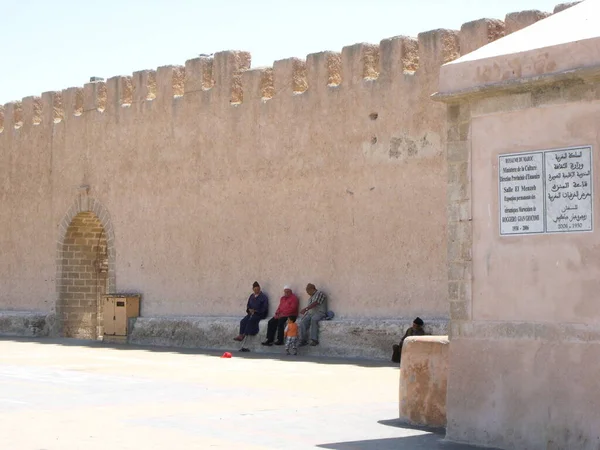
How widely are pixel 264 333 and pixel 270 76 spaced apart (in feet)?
12.2

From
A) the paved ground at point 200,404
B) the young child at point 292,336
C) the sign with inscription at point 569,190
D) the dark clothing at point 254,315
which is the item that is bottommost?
the paved ground at point 200,404

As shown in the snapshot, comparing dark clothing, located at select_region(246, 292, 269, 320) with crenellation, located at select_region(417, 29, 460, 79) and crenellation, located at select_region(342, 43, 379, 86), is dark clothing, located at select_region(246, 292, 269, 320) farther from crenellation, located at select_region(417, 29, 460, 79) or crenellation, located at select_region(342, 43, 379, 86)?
crenellation, located at select_region(417, 29, 460, 79)

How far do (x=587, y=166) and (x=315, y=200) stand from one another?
9.07 m

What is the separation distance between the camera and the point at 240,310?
17094 mm

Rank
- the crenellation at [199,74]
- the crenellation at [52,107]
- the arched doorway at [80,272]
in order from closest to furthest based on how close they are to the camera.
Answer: the crenellation at [199,74]
the arched doorway at [80,272]
the crenellation at [52,107]

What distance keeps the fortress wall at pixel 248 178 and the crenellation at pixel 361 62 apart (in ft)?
0.07

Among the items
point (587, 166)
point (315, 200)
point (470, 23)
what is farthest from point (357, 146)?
point (587, 166)

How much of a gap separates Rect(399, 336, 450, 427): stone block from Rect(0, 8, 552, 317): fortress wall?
563cm

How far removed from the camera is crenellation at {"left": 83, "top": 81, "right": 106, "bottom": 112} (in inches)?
779

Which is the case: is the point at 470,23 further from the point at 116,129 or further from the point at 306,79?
the point at 116,129

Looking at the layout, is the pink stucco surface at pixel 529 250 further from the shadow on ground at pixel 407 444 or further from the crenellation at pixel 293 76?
the crenellation at pixel 293 76

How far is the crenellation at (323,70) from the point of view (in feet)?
52.6

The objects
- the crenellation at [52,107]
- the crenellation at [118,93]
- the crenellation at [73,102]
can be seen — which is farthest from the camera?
the crenellation at [52,107]

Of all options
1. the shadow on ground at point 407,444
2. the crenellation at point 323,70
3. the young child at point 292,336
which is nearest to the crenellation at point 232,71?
the crenellation at point 323,70
